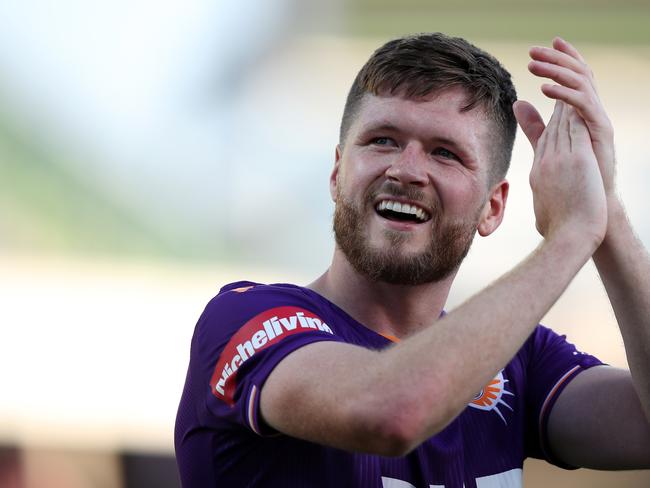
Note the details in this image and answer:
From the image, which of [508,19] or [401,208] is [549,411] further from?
[508,19]

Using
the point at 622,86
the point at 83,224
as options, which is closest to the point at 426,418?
the point at 83,224

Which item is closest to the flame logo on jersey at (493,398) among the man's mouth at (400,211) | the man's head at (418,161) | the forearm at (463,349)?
the man's head at (418,161)

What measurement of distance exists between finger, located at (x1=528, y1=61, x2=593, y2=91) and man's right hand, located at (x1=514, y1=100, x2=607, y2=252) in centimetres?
6

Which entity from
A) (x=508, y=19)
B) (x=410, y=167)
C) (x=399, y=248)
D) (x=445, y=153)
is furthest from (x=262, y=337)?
(x=508, y=19)

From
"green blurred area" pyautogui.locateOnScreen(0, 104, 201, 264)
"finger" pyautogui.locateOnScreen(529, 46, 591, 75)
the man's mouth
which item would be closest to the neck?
the man's mouth

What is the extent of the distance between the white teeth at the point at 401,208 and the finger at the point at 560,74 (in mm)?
418

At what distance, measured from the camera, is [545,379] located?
249 cm

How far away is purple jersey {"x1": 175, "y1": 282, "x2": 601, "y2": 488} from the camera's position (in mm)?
1882

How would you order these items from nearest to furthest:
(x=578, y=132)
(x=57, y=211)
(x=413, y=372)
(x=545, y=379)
→ (x=413, y=372), (x=578, y=132), (x=545, y=379), (x=57, y=211)

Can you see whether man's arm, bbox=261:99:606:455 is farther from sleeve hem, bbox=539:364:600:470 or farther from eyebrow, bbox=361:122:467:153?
sleeve hem, bbox=539:364:600:470

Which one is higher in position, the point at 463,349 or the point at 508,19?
the point at 508,19

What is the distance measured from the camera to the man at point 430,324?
166 cm

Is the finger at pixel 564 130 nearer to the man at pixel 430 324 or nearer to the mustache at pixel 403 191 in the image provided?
the man at pixel 430 324

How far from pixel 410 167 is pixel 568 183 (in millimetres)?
408
